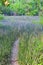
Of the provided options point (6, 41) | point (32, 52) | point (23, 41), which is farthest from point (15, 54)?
point (32, 52)

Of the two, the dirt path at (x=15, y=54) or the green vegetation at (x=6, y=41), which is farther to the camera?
the dirt path at (x=15, y=54)

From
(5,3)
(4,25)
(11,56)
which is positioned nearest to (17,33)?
(4,25)

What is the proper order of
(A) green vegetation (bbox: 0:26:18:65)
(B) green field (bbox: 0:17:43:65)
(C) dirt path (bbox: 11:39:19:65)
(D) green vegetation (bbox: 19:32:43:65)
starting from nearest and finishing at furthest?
(D) green vegetation (bbox: 19:32:43:65)
(B) green field (bbox: 0:17:43:65)
(A) green vegetation (bbox: 0:26:18:65)
(C) dirt path (bbox: 11:39:19:65)

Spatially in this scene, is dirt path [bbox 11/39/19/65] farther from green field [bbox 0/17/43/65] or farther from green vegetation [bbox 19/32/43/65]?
green vegetation [bbox 19/32/43/65]

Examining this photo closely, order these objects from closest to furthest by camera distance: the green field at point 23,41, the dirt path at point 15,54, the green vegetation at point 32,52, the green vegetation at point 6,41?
the green vegetation at point 32,52
the green field at point 23,41
the green vegetation at point 6,41
the dirt path at point 15,54

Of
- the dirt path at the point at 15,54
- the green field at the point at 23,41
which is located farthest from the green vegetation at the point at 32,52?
the dirt path at the point at 15,54

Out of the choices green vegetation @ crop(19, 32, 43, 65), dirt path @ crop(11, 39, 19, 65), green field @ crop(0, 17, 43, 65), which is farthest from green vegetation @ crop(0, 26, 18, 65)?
green vegetation @ crop(19, 32, 43, 65)

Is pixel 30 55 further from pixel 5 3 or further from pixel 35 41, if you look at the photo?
pixel 5 3

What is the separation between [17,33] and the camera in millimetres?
7371

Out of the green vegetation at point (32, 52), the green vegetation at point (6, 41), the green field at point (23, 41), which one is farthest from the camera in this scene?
the green vegetation at point (6, 41)

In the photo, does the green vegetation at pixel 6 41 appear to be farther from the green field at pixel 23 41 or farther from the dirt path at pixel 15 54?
the dirt path at pixel 15 54

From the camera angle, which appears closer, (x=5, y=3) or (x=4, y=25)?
(x=5, y=3)

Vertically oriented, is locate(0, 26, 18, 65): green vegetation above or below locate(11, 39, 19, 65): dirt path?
above

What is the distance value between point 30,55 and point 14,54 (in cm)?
98
